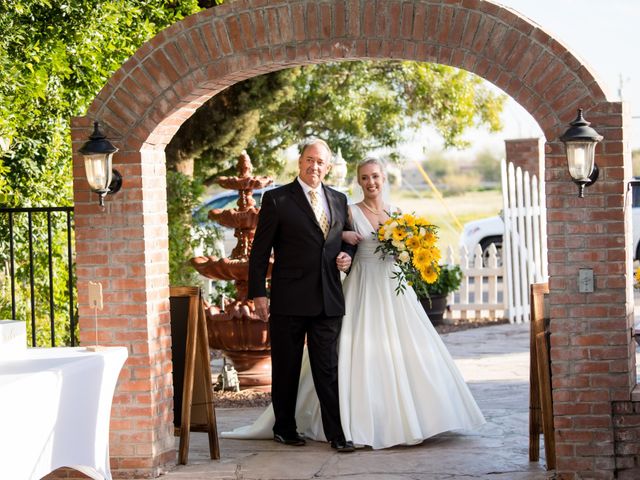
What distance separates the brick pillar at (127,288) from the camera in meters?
6.83

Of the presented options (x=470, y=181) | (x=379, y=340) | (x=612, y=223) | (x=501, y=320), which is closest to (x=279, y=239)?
(x=379, y=340)

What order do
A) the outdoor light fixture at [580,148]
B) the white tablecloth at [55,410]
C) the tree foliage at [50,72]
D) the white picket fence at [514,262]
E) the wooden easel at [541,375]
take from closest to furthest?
the white tablecloth at [55,410] → the outdoor light fixture at [580,148] → the wooden easel at [541,375] → the tree foliage at [50,72] → the white picket fence at [514,262]

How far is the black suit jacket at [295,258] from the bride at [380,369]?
0.32 m

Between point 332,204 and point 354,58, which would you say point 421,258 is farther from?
point 354,58

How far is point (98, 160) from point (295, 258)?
4.83 ft

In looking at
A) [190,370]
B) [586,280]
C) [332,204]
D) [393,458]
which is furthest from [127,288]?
[586,280]

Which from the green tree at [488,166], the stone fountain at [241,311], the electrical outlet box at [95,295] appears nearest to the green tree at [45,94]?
the stone fountain at [241,311]

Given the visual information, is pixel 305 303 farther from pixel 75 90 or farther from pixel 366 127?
pixel 366 127

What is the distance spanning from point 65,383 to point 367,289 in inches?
110

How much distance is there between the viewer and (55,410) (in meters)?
5.23

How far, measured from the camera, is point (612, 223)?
20.5 ft

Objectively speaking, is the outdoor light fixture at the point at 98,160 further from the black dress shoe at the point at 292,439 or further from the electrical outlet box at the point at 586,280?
the electrical outlet box at the point at 586,280

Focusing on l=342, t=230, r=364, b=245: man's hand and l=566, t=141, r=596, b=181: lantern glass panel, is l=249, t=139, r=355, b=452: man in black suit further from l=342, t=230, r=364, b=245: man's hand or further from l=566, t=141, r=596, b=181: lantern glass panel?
l=566, t=141, r=596, b=181: lantern glass panel

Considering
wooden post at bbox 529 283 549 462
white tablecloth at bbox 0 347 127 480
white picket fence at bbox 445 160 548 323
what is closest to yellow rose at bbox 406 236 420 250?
wooden post at bbox 529 283 549 462
